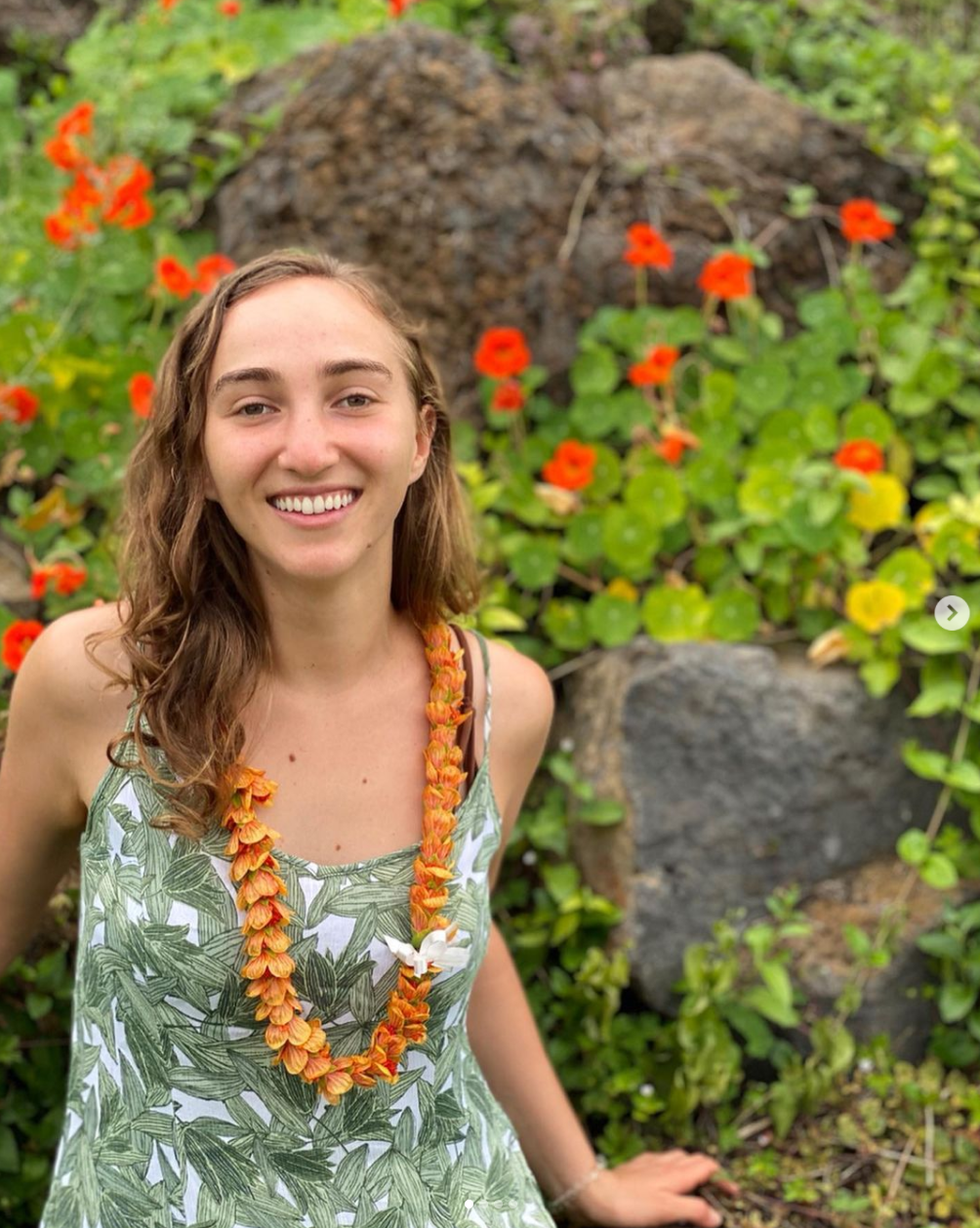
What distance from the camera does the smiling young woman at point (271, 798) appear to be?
1.40 metres

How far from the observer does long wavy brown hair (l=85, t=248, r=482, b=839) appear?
1425 mm

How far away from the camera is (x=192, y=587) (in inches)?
57.9

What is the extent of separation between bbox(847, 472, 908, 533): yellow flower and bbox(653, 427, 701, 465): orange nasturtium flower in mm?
349

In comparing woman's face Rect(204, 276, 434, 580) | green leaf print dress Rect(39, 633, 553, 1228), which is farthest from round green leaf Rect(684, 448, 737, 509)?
woman's face Rect(204, 276, 434, 580)

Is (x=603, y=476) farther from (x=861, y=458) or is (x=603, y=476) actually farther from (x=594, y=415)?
(x=861, y=458)

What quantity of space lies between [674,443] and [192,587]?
4.70ft

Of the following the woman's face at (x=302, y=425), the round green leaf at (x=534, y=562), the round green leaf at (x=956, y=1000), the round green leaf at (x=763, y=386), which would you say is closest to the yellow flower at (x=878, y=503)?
the round green leaf at (x=763, y=386)

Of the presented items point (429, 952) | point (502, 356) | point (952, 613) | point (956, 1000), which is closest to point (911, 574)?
point (952, 613)

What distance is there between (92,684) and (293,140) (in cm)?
193

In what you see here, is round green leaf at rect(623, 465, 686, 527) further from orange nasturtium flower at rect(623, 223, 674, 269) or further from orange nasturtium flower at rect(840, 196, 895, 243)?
orange nasturtium flower at rect(840, 196, 895, 243)

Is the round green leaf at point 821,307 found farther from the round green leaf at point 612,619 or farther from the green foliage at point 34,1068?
the green foliage at point 34,1068

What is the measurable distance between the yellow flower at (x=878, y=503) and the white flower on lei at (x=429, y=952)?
1.41m

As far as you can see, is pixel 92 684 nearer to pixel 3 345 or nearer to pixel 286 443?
pixel 286 443

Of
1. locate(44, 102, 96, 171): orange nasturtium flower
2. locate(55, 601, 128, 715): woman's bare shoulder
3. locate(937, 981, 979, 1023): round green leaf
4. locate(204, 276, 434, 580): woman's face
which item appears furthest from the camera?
locate(44, 102, 96, 171): orange nasturtium flower
